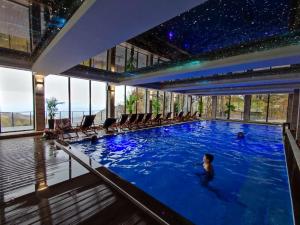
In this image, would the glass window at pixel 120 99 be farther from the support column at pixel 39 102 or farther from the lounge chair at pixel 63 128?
the support column at pixel 39 102

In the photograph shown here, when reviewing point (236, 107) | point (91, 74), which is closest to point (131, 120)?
point (91, 74)

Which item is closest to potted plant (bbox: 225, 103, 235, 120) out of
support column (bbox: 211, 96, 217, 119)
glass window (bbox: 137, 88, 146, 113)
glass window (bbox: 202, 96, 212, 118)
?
support column (bbox: 211, 96, 217, 119)

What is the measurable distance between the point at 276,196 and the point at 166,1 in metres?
3.98

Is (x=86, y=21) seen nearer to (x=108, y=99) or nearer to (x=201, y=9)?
(x=201, y=9)

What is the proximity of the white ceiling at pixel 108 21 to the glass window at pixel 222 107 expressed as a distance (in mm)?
16179

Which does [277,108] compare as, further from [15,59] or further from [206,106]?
[15,59]

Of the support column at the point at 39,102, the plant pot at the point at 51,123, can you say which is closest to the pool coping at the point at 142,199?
the plant pot at the point at 51,123

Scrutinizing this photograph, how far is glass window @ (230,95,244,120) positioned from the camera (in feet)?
54.9

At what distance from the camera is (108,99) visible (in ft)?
33.4

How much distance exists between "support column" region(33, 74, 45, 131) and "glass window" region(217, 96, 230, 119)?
52.3ft

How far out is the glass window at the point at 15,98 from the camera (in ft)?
24.3

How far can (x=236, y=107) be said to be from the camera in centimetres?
1703

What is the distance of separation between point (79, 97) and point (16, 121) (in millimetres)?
3612

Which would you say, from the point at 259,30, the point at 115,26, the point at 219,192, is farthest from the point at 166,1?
the point at 259,30
